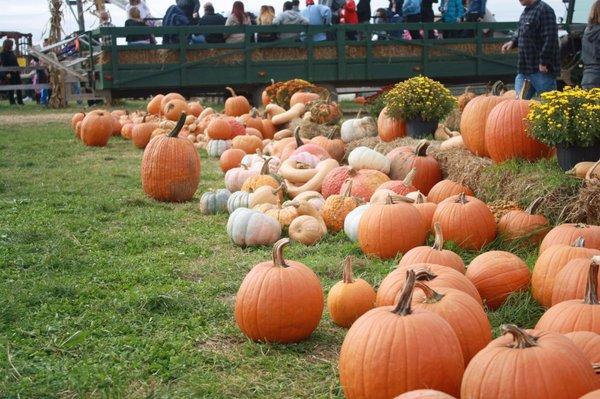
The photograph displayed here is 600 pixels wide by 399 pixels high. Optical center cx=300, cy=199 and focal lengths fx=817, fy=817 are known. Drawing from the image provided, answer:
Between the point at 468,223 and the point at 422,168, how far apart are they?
5.45 feet

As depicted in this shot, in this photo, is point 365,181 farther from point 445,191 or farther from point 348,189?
point 445,191

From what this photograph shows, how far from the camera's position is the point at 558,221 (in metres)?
5.45

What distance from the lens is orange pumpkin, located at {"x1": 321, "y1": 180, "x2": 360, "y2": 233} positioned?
20.4ft

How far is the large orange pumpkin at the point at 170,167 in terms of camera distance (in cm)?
760

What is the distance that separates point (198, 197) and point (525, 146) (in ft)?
11.1

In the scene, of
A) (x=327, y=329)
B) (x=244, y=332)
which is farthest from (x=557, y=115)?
(x=244, y=332)

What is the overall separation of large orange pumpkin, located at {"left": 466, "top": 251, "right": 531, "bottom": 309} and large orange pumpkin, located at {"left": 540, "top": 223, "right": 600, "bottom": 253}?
1.28 ft

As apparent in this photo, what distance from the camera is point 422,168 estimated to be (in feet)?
22.9

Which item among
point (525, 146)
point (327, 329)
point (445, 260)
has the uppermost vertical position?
point (525, 146)

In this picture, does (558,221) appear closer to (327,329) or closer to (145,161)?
(327,329)

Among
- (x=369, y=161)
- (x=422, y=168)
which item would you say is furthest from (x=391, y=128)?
(x=422, y=168)

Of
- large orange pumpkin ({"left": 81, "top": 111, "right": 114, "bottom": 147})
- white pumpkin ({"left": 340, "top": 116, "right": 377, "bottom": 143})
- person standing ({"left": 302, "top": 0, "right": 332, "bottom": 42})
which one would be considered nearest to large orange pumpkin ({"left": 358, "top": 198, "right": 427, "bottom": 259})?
white pumpkin ({"left": 340, "top": 116, "right": 377, "bottom": 143})

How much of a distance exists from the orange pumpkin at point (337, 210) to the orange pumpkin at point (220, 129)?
5.38 meters

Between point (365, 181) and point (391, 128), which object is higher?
point (391, 128)
